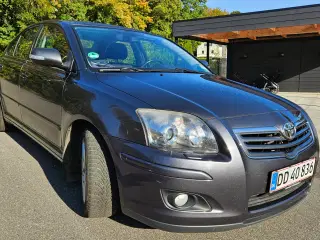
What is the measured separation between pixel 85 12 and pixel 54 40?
14.9m

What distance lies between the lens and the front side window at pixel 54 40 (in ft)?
10.3

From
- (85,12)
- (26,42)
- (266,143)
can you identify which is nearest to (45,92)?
(26,42)

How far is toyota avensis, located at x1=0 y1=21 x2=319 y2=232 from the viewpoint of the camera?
202 centimetres

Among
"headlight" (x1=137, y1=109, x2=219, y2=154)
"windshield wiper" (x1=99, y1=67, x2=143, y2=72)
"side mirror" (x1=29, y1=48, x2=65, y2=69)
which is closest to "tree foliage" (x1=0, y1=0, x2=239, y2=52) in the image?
"side mirror" (x1=29, y1=48, x2=65, y2=69)

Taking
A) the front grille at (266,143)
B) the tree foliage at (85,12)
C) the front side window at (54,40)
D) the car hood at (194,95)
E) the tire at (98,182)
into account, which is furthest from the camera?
the tree foliage at (85,12)

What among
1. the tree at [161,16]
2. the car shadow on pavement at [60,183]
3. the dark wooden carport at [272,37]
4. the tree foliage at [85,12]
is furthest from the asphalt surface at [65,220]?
the tree at [161,16]

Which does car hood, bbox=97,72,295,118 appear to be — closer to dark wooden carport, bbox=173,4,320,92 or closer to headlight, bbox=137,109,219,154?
headlight, bbox=137,109,219,154

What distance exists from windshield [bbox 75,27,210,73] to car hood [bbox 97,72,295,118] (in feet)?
1.03

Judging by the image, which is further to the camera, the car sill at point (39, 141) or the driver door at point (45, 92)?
the car sill at point (39, 141)

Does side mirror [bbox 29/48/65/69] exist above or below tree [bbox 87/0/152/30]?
below

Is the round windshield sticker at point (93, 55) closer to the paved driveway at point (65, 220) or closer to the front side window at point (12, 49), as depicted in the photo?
the paved driveway at point (65, 220)

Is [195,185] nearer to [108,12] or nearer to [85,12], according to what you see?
[85,12]

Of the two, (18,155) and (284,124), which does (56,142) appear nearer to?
(18,155)

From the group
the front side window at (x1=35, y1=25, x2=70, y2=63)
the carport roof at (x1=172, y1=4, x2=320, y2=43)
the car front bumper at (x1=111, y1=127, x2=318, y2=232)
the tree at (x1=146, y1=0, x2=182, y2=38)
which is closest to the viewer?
the car front bumper at (x1=111, y1=127, x2=318, y2=232)
